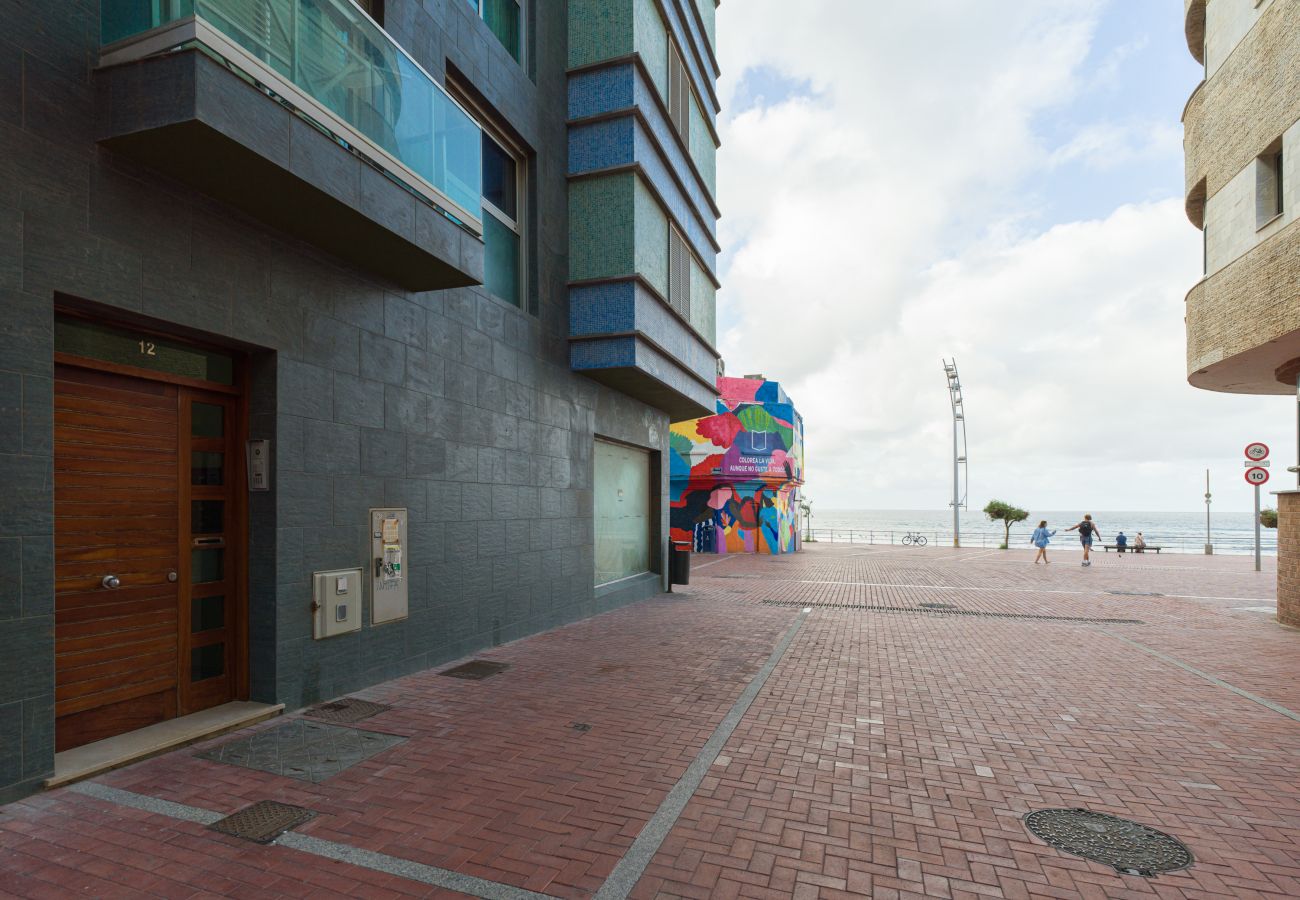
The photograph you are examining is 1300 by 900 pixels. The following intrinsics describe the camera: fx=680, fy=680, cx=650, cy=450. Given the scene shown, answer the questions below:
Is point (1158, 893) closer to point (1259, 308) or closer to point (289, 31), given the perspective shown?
point (289, 31)

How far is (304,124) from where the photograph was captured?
209 inches

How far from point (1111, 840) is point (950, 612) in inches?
358

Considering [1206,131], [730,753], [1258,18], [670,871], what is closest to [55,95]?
[670,871]

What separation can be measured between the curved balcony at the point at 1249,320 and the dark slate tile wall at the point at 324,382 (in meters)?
10.3

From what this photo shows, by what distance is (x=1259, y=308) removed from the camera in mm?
10211

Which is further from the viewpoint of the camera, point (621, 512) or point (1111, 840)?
point (621, 512)

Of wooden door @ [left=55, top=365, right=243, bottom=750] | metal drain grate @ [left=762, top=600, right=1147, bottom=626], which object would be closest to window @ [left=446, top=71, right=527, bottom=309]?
wooden door @ [left=55, top=365, right=243, bottom=750]

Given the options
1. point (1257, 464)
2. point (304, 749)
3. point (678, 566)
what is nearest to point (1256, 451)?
point (1257, 464)

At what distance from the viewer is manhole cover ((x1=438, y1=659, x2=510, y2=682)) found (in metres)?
7.43

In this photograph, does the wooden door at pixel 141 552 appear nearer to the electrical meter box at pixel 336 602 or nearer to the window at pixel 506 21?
the electrical meter box at pixel 336 602

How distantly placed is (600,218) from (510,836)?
367 inches

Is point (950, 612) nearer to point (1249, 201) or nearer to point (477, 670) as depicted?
point (1249, 201)

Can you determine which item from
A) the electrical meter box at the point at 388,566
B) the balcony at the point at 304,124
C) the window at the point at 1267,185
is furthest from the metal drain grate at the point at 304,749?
the window at the point at 1267,185

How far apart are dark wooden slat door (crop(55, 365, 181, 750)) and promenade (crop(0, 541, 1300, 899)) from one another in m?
0.73
